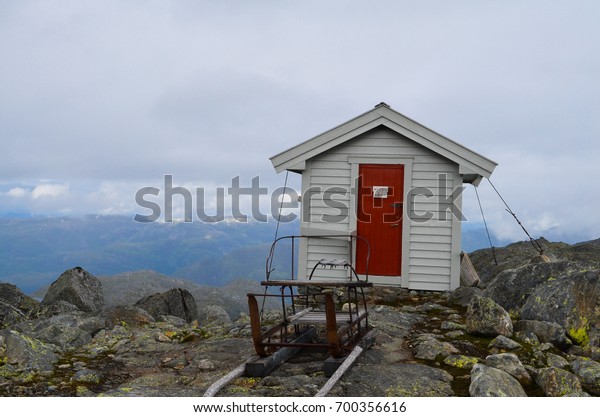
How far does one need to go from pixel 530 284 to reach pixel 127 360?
7238 mm

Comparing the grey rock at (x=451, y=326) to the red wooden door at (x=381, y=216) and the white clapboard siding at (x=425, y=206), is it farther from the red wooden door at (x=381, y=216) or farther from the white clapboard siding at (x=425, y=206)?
the red wooden door at (x=381, y=216)

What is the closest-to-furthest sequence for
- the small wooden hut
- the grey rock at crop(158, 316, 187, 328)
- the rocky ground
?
1. the rocky ground
2. the grey rock at crop(158, 316, 187, 328)
3. the small wooden hut

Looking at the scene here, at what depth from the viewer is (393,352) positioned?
8.29m

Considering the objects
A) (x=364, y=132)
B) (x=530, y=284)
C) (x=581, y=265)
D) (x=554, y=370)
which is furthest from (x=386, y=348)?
(x=364, y=132)

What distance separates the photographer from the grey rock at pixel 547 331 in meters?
8.38

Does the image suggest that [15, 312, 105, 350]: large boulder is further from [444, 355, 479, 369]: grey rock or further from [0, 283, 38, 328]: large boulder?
[444, 355, 479, 369]: grey rock

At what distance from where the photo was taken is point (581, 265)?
34.1ft

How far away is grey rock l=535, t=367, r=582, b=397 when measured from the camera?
21.4 ft

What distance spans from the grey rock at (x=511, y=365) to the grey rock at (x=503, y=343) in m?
0.84

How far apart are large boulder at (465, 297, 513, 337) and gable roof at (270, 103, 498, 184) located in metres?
5.17

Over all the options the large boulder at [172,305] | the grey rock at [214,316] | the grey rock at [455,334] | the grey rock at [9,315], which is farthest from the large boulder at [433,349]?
the grey rock at [9,315]

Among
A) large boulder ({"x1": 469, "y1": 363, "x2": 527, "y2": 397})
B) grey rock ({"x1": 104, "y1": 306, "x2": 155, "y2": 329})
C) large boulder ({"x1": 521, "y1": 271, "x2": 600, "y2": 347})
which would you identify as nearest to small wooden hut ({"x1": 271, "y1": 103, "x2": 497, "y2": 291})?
large boulder ({"x1": 521, "y1": 271, "x2": 600, "y2": 347})

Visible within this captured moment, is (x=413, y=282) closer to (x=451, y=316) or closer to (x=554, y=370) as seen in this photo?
(x=451, y=316)

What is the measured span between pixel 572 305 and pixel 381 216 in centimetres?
580
